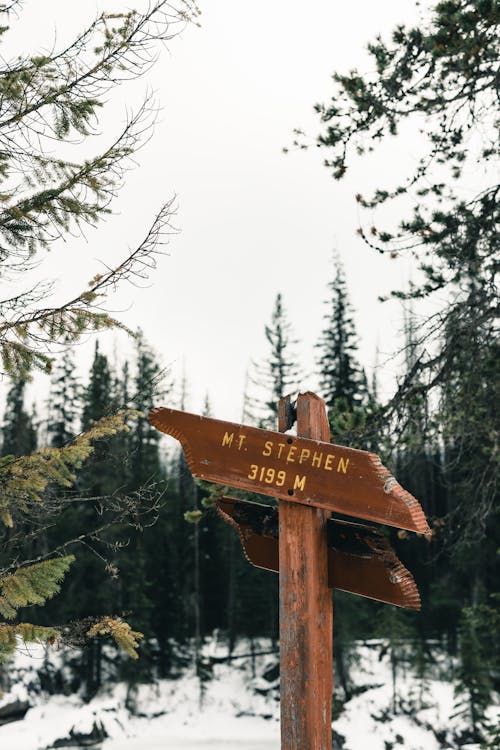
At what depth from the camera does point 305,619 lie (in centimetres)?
291

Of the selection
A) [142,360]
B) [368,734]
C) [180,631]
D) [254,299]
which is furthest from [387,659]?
[254,299]

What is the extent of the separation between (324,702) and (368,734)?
23216 millimetres

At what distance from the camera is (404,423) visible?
19.4 ft

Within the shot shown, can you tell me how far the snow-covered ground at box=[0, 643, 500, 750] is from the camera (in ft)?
75.8

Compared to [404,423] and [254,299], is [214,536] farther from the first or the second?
[254,299]

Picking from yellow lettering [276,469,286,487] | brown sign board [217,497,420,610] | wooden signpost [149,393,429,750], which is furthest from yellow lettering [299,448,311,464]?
brown sign board [217,497,420,610]

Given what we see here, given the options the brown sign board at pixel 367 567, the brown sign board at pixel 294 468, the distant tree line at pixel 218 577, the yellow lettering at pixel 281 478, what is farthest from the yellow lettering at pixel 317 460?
the distant tree line at pixel 218 577

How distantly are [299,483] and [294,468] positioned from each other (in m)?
0.07

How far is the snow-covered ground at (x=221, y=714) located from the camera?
75.8ft

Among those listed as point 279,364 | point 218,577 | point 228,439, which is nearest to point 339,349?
point 279,364

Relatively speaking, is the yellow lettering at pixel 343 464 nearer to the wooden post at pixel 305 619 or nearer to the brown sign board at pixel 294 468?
the brown sign board at pixel 294 468

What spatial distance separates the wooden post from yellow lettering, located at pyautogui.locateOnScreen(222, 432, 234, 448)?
36 centimetres

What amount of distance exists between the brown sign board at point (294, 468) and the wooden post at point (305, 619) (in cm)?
8

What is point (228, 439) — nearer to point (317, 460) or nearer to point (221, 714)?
point (317, 460)
